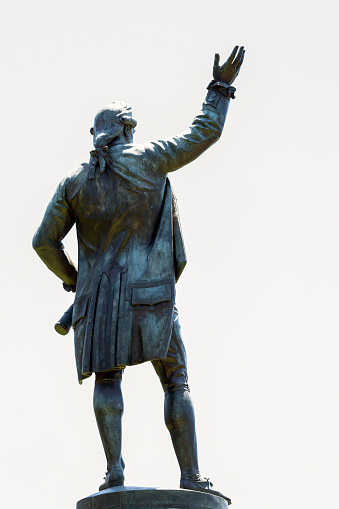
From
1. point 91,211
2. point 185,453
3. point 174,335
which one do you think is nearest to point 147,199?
point 91,211

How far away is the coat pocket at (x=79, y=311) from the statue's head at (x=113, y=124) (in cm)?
145

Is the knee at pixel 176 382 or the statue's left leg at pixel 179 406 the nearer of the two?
the statue's left leg at pixel 179 406

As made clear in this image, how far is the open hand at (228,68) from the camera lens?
12.0 meters

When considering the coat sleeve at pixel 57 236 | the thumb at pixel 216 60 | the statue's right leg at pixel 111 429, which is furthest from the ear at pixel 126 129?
the statue's right leg at pixel 111 429

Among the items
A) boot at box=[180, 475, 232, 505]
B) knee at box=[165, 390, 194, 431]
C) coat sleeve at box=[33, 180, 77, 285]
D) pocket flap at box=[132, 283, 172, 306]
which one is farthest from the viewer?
coat sleeve at box=[33, 180, 77, 285]

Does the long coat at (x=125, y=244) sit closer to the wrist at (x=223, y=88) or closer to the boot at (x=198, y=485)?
the wrist at (x=223, y=88)

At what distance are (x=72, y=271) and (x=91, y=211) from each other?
0.72 metres

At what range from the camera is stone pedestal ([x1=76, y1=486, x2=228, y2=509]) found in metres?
10.6

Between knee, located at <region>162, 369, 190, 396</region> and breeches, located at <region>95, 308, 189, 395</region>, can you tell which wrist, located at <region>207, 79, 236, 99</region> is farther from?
knee, located at <region>162, 369, 190, 396</region>

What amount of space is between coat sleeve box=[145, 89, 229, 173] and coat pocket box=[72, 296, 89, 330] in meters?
1.38

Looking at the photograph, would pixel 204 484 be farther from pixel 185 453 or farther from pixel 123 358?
pixel 123 358

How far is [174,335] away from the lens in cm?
1134

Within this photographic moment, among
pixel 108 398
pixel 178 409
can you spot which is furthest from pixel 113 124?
pixel 178 409

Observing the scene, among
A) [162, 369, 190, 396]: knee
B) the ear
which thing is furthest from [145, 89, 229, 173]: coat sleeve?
[162, 369, 190, 396]: knee
